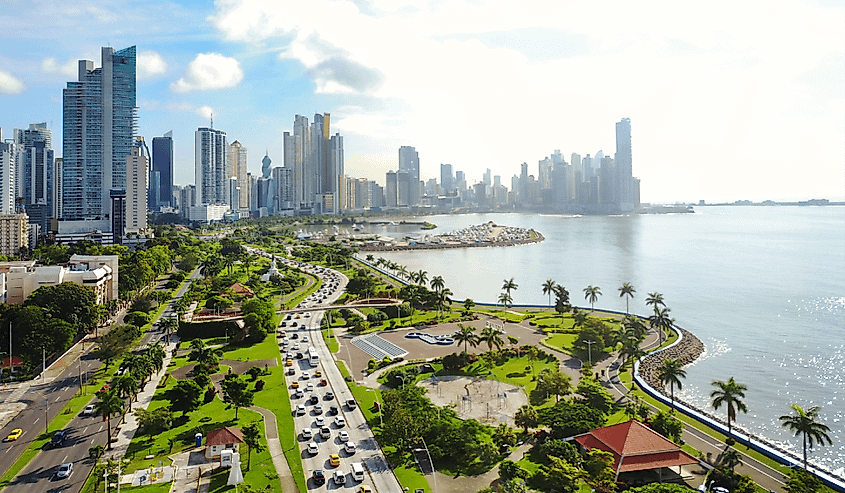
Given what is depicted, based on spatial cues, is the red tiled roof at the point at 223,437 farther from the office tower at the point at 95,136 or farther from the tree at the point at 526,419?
the office tower at the point at 95,136

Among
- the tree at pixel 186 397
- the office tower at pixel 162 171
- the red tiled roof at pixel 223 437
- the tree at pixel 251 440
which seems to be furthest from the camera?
the office tower at pixel 162 171

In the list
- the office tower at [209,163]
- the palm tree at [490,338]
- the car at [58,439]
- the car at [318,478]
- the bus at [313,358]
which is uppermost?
the office tower at [209,163]

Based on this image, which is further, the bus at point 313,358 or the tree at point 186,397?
the bus at point 313,358

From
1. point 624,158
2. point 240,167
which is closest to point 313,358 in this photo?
point 240,167

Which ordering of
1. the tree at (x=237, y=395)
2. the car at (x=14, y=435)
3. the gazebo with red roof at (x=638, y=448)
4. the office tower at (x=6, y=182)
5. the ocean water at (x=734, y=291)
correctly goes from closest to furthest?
the gazebo with red roof at (x=638, y=448), the car at (x=14, y=435), the tree at (x=237, y=395), the ocean water at (x=734, y=291), the office tower at (x=6, y=182)

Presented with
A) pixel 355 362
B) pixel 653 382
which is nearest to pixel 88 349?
pixel 355 362

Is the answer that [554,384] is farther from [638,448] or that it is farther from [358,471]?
[358,471]

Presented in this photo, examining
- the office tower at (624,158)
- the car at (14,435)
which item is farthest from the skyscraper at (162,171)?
the car at (14,435)

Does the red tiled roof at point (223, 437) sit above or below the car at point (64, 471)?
above
